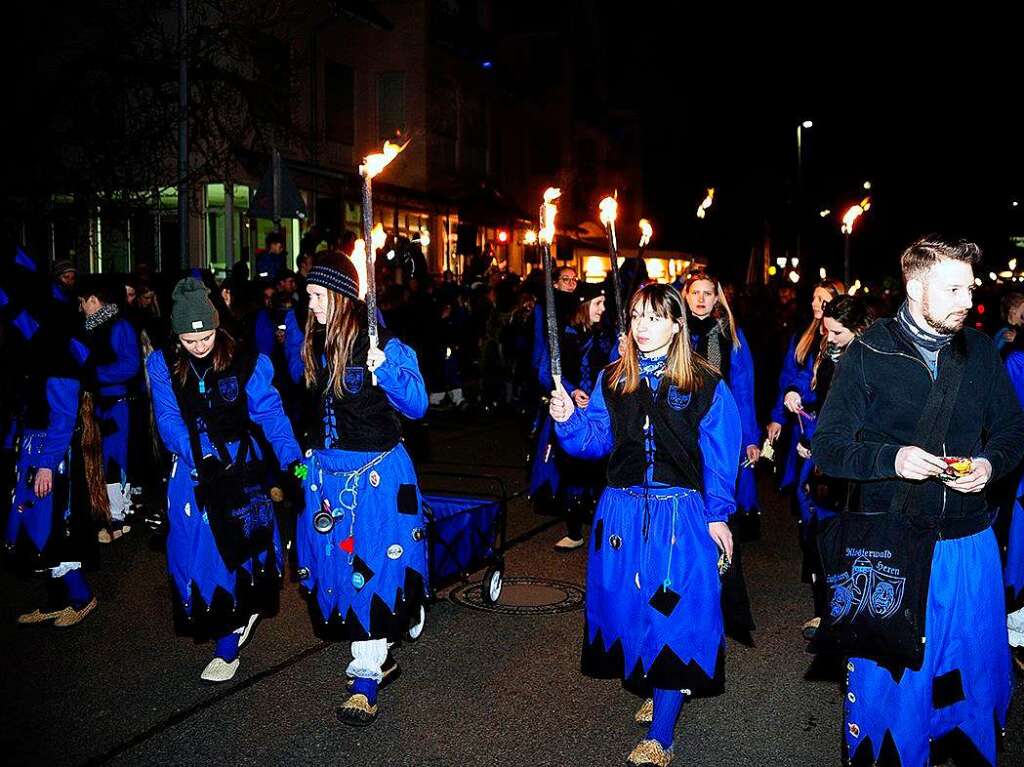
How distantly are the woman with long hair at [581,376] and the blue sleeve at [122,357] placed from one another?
11.6ft

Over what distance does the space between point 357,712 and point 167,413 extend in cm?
173

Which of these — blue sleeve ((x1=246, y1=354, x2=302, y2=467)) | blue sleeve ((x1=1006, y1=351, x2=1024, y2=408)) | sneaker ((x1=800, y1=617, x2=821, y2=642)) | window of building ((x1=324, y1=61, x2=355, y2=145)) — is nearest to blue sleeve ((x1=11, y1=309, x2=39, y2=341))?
blue sleeve ((x1=246, y1=354, x2=302, y2=467))

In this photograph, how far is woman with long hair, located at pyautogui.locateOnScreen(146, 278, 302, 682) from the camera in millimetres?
5766

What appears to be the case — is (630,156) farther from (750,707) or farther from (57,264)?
(750,707)

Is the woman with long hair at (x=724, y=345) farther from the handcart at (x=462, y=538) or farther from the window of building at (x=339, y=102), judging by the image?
the window of building at (x=339, y=102)

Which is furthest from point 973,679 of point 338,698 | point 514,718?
point 338,698

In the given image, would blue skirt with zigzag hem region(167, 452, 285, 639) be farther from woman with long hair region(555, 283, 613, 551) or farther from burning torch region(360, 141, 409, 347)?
woman with long hair region(555, 283, 613, 551)

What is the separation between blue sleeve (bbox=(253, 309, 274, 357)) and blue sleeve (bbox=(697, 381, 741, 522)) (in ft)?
24.9

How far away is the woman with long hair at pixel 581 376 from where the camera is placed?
8.55m

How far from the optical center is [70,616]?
23.2 ft

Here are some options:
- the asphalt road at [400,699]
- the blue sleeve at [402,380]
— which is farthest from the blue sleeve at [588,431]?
the asphalt road at [400,699]

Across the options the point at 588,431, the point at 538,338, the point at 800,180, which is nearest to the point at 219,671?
the point at 588,431

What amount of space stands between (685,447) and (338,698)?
2.20m

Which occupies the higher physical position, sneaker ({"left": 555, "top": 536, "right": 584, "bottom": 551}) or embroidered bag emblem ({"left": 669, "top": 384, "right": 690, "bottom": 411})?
embroidered bag emblem ({"left": 669, "top": 384, "right": 690, "bottom": 411})
